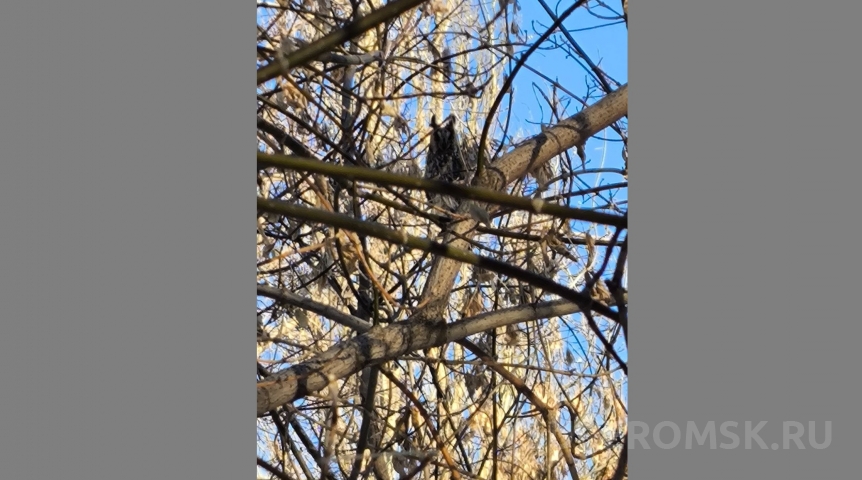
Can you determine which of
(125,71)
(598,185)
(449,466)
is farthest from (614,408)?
A: (125,71)

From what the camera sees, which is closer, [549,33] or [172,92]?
[172,92]

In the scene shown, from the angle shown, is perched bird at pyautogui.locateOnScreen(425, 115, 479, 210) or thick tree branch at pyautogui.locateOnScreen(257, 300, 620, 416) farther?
perched bird at pyautogui.locateOnScreen(425, 115, 479, 210)

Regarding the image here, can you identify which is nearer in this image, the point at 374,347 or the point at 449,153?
the point at 374,347

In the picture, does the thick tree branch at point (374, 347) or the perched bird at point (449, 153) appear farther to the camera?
the perched bird at point (449, 153)

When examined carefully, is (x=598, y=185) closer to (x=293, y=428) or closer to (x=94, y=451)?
(x=293, y=428)

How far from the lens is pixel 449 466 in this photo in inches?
46.3

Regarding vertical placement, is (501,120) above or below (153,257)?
above

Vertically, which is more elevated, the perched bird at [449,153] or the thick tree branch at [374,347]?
the perched bird at [449,153]

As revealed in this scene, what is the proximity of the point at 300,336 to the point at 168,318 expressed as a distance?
68 centimetres

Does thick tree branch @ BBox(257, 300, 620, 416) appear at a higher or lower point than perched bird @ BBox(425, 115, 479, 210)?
lower

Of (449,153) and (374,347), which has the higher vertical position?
(449,153)
